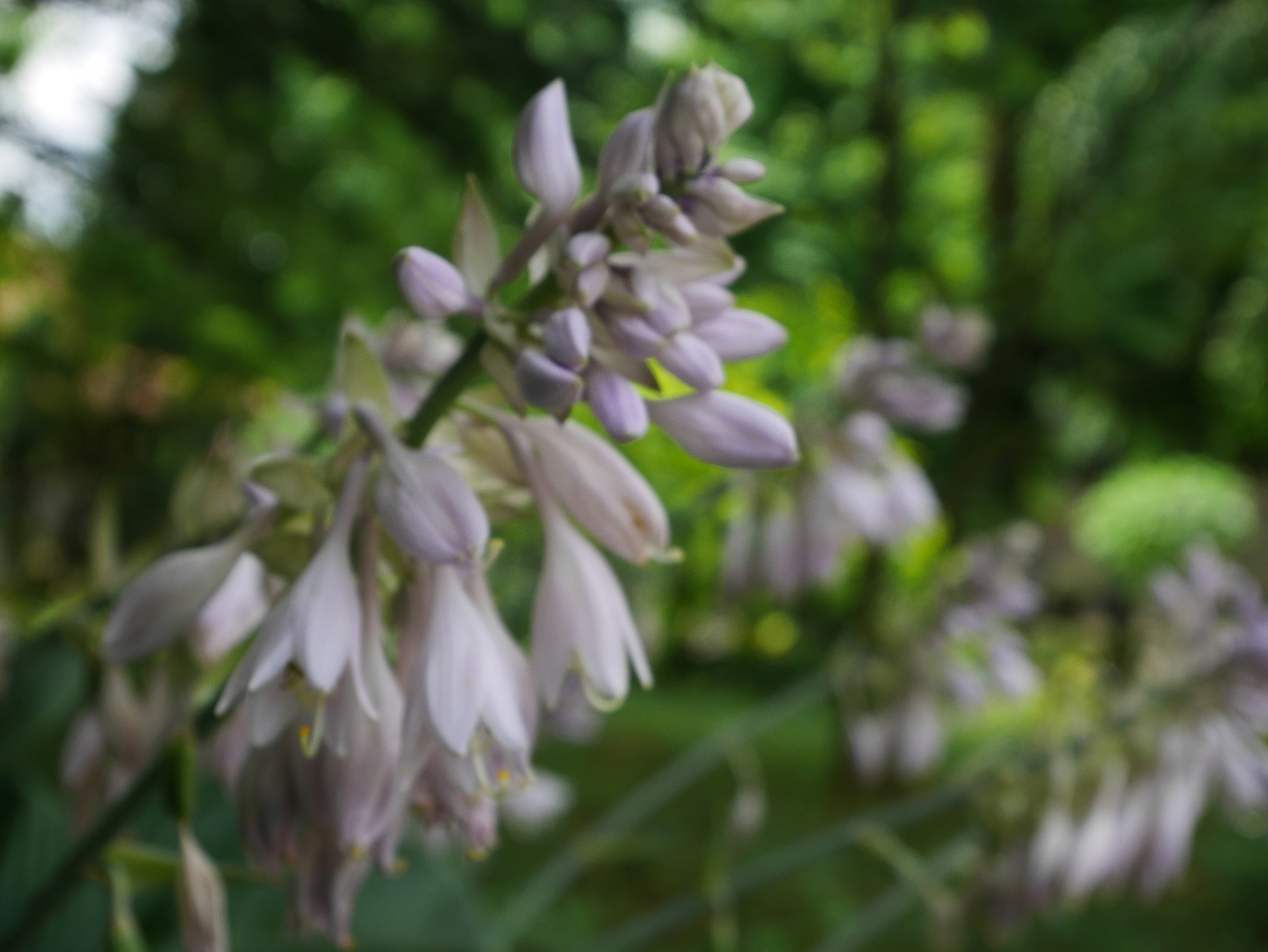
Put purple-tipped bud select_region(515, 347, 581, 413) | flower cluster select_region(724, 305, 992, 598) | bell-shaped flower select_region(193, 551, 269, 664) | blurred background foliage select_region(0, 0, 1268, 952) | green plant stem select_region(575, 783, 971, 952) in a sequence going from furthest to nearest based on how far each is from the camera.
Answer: blurred background foliage select_region(0, 0, 1268, 952) < flower cluster select_region(724, 305, 992, 598) < green plant stem select_region(575, 783, 971, 952) < bell-shaped flower select_region(193, 551, 269, 664) < purple-tipped bud select_region(515, 347, 581, 413)

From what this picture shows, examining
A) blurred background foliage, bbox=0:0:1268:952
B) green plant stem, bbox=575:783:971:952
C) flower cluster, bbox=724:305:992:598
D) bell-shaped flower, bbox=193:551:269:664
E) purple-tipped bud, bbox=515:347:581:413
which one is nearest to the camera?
purple-tipped bud, bbox=515:347:581:413

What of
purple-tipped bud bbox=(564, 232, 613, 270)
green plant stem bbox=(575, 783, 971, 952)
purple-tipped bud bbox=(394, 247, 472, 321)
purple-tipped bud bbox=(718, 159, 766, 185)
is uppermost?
purple-tipped bud bbox=(718, 159, 766, 185)

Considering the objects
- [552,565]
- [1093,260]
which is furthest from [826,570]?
[1093,260]

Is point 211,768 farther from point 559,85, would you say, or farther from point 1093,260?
point 1093,260

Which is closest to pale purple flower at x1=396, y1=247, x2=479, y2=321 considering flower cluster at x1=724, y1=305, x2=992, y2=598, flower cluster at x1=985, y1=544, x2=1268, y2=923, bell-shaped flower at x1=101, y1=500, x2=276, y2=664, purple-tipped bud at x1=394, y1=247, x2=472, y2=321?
purple-tipped bud at x1=394, y1=247, x2=472, y2=321

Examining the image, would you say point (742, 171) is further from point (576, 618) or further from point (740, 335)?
point (576, 618)

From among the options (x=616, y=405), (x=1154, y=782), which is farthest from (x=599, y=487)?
(x=1154, y=782)

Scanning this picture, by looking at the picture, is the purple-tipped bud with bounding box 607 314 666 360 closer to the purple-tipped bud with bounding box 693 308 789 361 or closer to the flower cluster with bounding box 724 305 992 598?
the purple-tipped bud with bounding box 693 308 789 361
